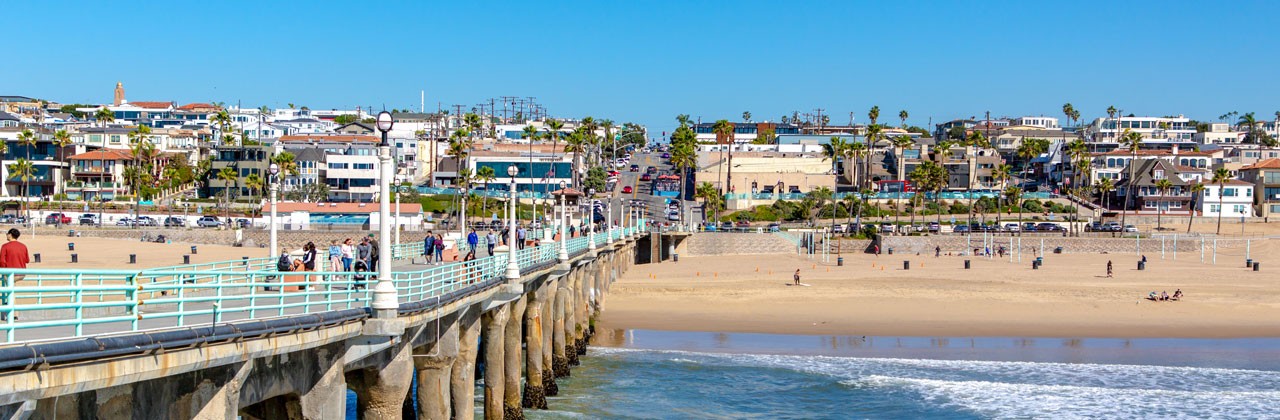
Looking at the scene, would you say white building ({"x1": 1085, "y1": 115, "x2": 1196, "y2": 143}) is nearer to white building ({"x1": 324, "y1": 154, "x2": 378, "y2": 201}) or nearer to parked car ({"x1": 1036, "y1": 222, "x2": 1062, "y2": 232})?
parked car ({"x1": 1036, "y1": 222, "x2": 1062, "y2": 232})

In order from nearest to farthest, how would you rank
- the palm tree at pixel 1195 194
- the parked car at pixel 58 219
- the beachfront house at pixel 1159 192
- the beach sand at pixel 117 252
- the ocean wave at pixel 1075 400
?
the ocean wave at pixel 1075 400 < the beach sand at pixel 117 252 < the parked car at pixel 58 219 < the palm tree at pixel 1195 194 < the beachfront house at pixel 1159 192

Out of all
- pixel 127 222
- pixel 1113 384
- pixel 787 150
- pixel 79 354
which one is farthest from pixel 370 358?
pixel 787 150

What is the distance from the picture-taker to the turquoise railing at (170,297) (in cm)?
1095

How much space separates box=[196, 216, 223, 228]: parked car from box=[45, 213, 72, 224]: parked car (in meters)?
9.46

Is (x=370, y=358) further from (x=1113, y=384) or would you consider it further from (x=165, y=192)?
(x=165, y=192)

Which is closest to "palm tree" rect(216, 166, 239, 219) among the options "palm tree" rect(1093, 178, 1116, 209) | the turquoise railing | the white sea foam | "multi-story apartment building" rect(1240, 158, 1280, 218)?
the white sea foam

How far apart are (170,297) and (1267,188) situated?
115 metres

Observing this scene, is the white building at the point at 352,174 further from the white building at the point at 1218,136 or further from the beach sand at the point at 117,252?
the white building at the point at 1218,136

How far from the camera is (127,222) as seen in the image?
3688 inches

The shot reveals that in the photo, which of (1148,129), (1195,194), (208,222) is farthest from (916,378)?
(1148,129)

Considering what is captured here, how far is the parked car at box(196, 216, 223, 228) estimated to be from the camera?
91.5 metres

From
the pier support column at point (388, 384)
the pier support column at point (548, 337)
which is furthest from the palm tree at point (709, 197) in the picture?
the pier support column at point (388, 384)

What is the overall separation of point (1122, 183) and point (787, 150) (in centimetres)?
3909

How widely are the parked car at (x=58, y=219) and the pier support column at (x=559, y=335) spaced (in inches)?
2705
